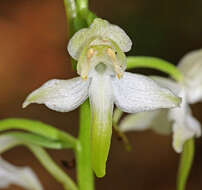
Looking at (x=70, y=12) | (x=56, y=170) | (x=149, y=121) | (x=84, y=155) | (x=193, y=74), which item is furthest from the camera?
(x=149, y=121)

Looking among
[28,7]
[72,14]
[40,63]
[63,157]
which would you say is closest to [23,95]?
[40,63]

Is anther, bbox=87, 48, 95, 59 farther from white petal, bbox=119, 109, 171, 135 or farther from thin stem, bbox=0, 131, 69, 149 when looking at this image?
white petal, bbox=119, 109, 171, 135

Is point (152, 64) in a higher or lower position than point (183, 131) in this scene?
higher

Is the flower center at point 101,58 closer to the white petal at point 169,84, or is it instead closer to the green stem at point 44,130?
the green stem at point 44,130

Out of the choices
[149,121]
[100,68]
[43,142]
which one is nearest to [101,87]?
[100,68]

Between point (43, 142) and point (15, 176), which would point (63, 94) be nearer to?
point (43, 142)
